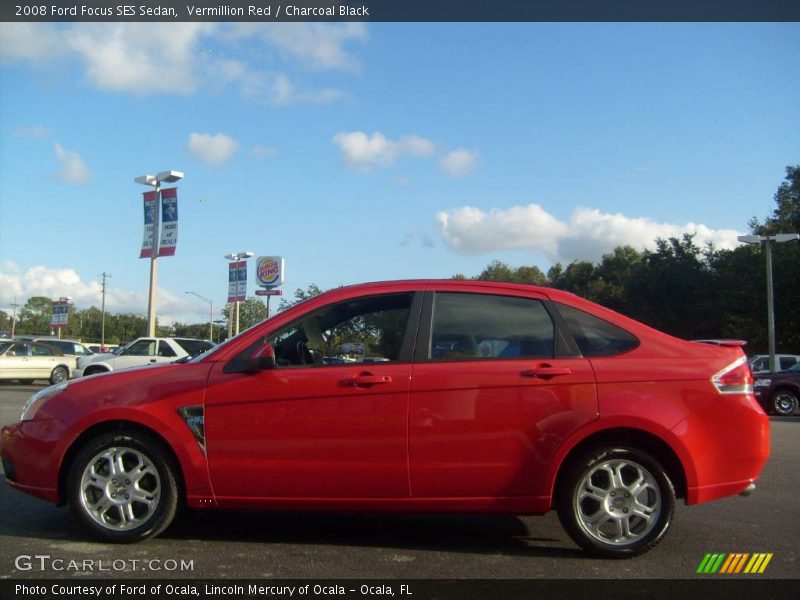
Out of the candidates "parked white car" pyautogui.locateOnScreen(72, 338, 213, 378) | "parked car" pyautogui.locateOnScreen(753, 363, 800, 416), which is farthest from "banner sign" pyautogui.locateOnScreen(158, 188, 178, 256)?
"parked car" pyautogui.locateOnScreen(753, 363, 800, 416)

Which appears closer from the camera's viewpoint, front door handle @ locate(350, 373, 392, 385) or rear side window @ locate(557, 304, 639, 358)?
front door handle @ locate(350, 373, 392, 385)

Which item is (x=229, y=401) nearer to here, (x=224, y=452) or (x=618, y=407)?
(x=224, y=452)

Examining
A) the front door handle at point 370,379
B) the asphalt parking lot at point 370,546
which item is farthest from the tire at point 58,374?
the front door handle at point 370,379

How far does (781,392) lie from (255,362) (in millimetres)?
16832

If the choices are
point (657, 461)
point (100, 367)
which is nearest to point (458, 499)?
point (657, 461)

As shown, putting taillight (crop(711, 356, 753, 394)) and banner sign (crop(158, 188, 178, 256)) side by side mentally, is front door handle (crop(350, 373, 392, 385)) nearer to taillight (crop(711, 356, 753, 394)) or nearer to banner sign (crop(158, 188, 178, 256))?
taillight (crop(711, 356, 753, 394))

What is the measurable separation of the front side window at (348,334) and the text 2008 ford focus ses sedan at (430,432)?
0.02m

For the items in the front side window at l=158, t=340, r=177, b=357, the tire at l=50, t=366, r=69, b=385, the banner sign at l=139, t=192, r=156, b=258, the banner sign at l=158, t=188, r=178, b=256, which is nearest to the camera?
the front side window at l=158, t=340, r=177, b=357

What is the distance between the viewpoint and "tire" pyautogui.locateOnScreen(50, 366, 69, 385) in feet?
79.0

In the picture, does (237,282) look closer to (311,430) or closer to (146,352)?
(146,352)

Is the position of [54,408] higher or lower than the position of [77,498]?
higher

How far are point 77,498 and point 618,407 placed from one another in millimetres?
3463

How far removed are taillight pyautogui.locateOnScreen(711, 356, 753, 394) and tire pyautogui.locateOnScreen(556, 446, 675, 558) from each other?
0.64 m

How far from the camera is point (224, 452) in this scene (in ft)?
15.5
